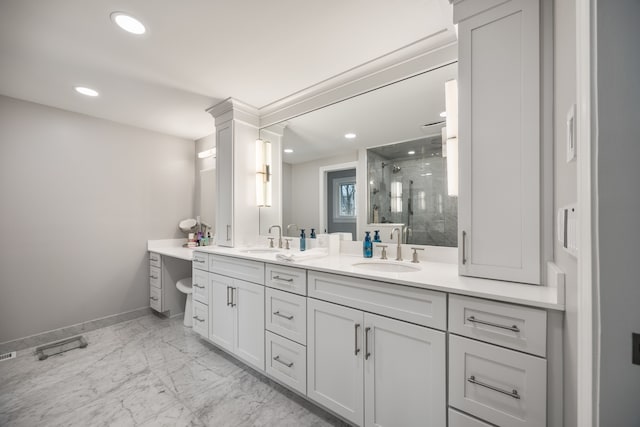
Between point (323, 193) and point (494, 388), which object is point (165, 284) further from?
point (494, 388)

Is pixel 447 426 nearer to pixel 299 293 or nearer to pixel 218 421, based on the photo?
pixel 299 293

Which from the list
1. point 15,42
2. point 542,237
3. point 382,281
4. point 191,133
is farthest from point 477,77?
point 191,133

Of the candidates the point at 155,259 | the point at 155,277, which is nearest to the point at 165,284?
the point at 155,277

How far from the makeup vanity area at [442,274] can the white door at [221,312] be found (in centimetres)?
2

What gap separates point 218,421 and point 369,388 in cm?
98

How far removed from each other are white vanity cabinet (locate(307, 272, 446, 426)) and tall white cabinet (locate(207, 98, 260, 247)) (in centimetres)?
139

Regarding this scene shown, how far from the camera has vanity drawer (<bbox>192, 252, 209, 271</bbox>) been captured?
244cm

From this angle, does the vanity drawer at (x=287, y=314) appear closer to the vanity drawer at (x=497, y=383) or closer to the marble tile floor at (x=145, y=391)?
the marble tile floor at (x=145, y=391)

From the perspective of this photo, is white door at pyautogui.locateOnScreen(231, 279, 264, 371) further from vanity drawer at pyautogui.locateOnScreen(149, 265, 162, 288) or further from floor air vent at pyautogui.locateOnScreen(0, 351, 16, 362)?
floor air vent at pyautogui.locateOnScreen(0, 351, 16, 362)

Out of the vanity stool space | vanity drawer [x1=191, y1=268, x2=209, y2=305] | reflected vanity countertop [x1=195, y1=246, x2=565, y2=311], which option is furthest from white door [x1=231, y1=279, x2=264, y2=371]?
the vanity stool space

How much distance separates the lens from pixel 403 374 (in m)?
1.24

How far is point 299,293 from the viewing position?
1659 mm

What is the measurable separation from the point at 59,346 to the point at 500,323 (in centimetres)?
368

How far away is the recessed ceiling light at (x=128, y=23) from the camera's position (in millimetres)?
1504
